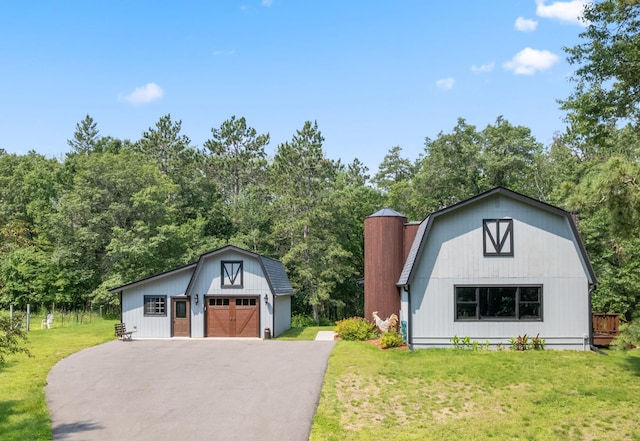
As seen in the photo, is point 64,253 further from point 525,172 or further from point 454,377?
point 525,172

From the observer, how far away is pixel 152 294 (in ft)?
76.9

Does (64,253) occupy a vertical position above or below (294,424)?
above

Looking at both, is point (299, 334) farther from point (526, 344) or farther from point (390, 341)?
point (526, 344)

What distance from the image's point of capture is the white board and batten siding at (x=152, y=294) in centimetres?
2328

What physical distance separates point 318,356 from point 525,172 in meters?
23.2

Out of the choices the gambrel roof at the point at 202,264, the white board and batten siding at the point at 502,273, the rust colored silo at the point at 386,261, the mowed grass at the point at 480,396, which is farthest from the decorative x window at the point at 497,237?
the gambrel roof at the point at 202,264

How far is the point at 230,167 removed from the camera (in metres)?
45.8

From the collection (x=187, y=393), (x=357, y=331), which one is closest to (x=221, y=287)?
(x=357, y=331)

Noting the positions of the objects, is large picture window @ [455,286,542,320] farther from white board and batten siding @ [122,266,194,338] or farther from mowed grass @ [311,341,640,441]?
white board and batten siding @ [122,266,194,338]

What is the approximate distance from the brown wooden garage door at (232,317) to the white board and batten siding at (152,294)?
5.59ft

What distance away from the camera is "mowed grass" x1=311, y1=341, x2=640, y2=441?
955cm

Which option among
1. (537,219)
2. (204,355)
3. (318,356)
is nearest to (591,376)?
(537,219)

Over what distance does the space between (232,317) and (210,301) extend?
1308 mm

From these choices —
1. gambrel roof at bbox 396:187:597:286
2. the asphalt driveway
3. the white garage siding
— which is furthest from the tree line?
the asphalt driveway
